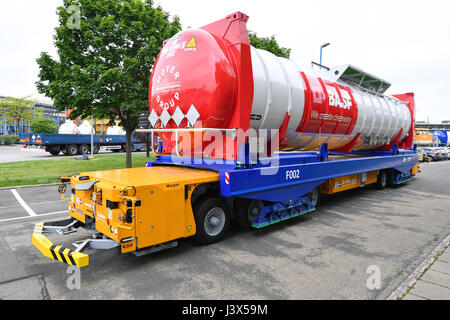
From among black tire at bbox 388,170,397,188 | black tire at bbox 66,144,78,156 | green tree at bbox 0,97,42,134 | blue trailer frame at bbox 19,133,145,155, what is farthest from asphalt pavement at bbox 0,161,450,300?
green tree at bbox 0,97,42,134

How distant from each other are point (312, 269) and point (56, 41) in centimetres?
1183

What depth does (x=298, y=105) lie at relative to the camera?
5719mm

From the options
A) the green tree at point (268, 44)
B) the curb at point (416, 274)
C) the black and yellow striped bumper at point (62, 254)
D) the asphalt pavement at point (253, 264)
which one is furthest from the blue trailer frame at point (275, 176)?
the green tree at point (268, 44)

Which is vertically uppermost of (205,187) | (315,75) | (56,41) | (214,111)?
(56,41)

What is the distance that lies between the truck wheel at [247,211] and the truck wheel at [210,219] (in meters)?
0.44

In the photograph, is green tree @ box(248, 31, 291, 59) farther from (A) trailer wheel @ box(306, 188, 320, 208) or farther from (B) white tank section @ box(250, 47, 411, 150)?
(A) trailer wheel @ box(306, 188, 320, 208)

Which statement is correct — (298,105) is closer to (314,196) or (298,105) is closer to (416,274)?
(314,196)

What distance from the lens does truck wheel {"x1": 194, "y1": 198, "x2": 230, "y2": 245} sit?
14.6ft

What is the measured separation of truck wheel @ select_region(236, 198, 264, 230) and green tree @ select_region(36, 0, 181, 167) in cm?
725

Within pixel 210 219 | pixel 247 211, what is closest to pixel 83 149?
pixel 247 211

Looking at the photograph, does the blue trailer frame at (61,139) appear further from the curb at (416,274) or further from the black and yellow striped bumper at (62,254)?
the curb at (416,274)
